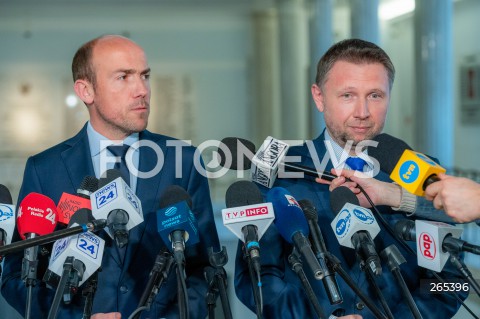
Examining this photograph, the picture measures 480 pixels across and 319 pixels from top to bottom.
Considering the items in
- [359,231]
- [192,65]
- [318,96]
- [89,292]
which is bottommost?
[89,292]

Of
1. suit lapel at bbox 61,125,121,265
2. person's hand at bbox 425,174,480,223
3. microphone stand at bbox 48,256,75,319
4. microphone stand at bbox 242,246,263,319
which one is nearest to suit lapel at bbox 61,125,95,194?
suit lapel at bbox 61,125,121,265

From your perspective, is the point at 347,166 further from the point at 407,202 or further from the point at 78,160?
the point at 78,160

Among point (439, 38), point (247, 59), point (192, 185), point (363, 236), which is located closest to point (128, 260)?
point (192, 185)

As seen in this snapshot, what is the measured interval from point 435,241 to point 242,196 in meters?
0.45

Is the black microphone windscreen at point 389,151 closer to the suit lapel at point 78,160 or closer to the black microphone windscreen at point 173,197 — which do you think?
the black microphone windscreen at point 173,197

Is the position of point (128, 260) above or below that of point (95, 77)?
below

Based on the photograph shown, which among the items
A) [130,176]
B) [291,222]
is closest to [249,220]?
[291,222]

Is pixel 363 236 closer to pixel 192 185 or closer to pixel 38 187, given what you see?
pixel 192 185

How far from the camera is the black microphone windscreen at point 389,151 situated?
163cm

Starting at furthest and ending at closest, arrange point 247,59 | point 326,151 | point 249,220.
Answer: point 247,59
point 326,151
point 249,220

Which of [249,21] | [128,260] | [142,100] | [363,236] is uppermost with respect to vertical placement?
[249,21]

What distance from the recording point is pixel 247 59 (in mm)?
11875

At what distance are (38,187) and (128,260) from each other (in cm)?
39

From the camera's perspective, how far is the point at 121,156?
6.64 ft
